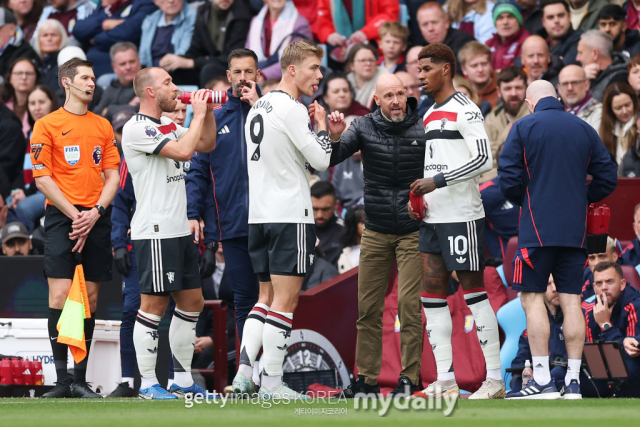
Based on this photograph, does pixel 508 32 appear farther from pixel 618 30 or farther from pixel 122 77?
pixel 122 77

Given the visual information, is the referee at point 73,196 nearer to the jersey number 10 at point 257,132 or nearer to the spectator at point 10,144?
the jersey number 10 at point 257,132

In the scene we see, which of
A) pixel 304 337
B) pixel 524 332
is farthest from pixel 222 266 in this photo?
pixel 524 332

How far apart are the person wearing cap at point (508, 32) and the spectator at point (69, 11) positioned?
6.41m

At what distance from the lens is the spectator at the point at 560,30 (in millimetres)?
12133

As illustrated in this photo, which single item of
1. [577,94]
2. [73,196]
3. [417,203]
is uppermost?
[577,94]

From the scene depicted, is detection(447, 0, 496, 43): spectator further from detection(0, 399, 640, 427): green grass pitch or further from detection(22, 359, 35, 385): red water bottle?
detection(0, 399, 640, 427): green grass pitch

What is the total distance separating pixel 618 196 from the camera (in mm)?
9703

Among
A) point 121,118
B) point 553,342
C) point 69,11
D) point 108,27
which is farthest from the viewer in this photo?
point 69,11

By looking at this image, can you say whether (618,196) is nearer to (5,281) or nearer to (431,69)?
(431,69)

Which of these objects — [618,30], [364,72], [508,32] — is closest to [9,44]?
[364,72]

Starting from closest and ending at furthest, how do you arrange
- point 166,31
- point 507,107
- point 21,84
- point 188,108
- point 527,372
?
point 527,372, point 507,107, point 188,108, point 21,84, point 166,31

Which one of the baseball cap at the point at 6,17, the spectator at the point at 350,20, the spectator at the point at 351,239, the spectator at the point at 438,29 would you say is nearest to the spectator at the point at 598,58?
the spectator at the point at 438,29

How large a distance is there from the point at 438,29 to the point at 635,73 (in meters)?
2.99

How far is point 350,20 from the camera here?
14.3 metres
